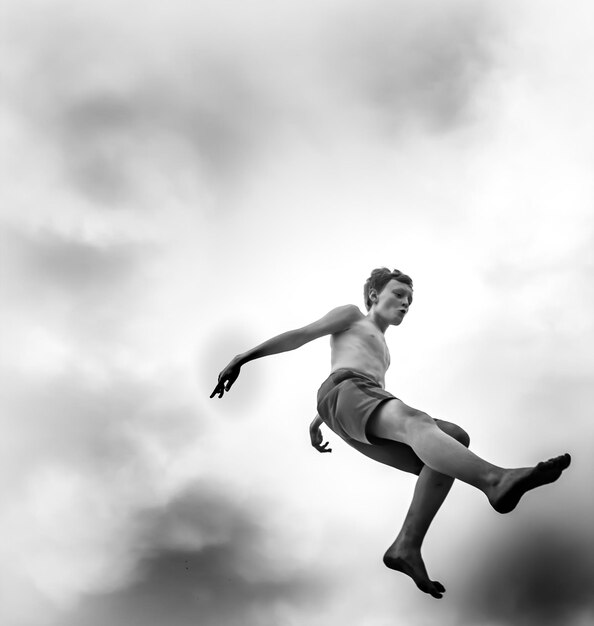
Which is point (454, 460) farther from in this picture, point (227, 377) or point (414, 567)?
point (227, 377)

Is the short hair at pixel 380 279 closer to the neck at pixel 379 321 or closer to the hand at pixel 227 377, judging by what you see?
the neck at pixel 379 321

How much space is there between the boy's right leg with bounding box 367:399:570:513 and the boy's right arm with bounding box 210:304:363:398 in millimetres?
1434

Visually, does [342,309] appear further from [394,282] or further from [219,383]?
[219,383]

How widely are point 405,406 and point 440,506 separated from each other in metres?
1.15

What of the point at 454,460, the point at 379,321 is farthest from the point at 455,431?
the point at 379,321

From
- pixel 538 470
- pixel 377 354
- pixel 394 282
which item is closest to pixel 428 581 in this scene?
pixel 538 470

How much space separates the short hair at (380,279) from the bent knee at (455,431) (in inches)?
94.0

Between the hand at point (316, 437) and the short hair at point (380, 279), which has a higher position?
the short hair at point (380, 279)

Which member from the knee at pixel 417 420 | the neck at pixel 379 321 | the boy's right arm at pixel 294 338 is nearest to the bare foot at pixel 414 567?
the knee at pixel 417 420

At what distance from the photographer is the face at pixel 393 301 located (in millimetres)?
11258

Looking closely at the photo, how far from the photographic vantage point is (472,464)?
28.0 feet

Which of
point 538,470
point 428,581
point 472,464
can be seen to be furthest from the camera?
point 428,581

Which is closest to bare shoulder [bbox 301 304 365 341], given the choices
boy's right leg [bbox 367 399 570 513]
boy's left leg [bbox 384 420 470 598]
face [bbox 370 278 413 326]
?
face [bbox 370 278 413 326]

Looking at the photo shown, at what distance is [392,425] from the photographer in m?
9.43
